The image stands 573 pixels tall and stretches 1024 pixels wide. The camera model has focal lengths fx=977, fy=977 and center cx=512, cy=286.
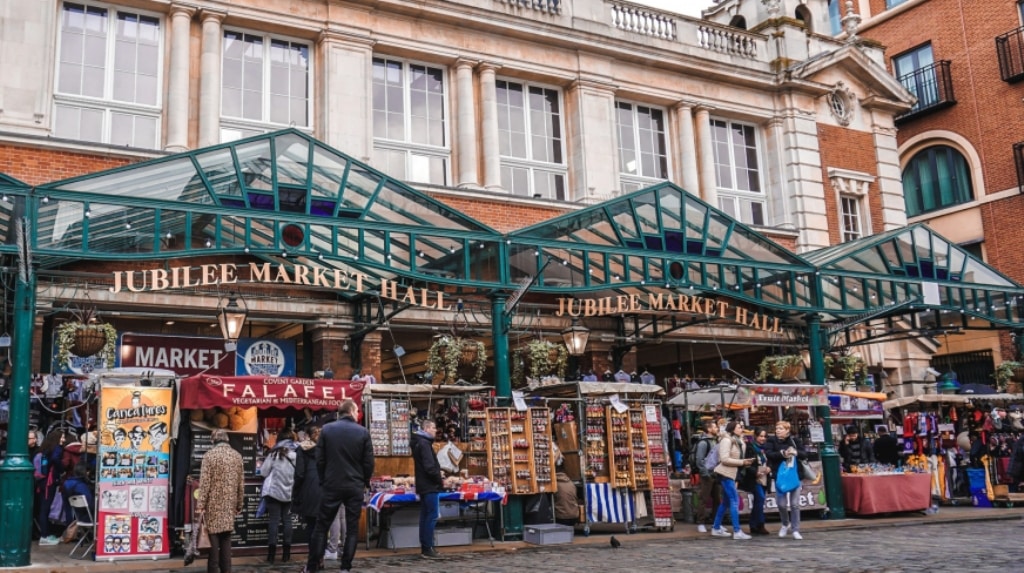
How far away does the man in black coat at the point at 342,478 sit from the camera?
1016 cm

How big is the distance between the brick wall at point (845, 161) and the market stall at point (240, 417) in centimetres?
1484

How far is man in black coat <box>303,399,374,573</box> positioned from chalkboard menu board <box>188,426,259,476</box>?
306 cm

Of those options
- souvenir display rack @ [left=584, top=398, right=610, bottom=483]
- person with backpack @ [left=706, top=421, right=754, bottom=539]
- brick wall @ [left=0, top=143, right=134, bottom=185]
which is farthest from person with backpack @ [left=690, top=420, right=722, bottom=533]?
brick wall @ [left=0, top=143, right=134, bottom=185]

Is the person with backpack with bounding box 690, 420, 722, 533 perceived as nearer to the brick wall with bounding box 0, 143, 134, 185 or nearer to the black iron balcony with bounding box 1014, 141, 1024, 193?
the brick wall with bounding box 0, 143, 134, 185

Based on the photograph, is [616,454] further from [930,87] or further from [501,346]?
[930,87]

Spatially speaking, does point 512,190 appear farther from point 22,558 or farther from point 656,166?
point 22,558

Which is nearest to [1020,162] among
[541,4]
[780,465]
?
[541,4]

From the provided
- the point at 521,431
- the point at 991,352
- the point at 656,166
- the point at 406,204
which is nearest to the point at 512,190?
the point at 656,166

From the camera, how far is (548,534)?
45.6 feet

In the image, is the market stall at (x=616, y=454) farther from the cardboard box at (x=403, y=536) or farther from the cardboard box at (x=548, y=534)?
the cardboard box at (x=403, y=536)

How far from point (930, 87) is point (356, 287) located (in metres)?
24.1

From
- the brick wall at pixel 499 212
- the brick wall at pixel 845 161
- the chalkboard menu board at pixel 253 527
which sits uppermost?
the brick wall at pixel 845 161

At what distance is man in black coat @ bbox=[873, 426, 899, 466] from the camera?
742 inches

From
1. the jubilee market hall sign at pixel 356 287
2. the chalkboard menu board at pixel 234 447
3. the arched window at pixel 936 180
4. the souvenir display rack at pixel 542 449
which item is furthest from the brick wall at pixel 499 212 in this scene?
the arched window at pixel 936 180
